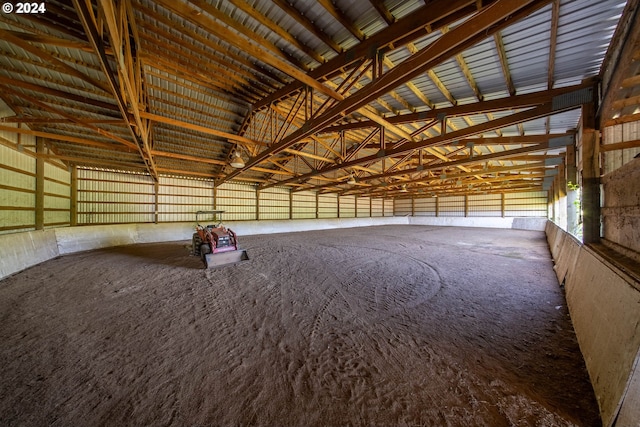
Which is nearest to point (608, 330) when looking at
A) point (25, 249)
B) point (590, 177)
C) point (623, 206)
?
point (623, 206)

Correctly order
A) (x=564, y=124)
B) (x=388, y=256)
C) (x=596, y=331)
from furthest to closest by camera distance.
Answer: (x=388, y=256)
(x=564, y=124)
(x=596, y=331)

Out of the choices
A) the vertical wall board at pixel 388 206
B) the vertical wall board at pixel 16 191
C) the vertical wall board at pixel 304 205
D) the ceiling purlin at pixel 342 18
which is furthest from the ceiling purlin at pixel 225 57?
the vertical wall board at pixel 388 206

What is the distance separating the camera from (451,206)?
25.2m

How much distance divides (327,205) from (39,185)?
18.9 meters

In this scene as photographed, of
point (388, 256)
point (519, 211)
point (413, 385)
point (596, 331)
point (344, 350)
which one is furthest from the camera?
point (519, 211)

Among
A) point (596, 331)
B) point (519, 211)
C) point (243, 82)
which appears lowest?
point (596, 331)

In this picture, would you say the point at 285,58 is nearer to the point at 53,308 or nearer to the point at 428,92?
the point at 428,92

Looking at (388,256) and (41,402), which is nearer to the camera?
(41,402)

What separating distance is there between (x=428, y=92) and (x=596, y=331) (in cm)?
547

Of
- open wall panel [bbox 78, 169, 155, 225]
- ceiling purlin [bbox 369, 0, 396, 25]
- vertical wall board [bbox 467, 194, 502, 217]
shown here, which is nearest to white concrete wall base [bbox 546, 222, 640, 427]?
ceiling purlin [bbox 369, 0, 396, 25]

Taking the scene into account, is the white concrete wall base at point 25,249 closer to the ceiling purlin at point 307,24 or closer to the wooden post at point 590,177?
the ceiling purlin at point 307,24

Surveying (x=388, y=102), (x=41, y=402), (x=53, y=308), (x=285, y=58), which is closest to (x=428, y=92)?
(x=388, y=102)

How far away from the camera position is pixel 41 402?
1.91m

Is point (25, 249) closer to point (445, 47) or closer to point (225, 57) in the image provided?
point (225, 57)
